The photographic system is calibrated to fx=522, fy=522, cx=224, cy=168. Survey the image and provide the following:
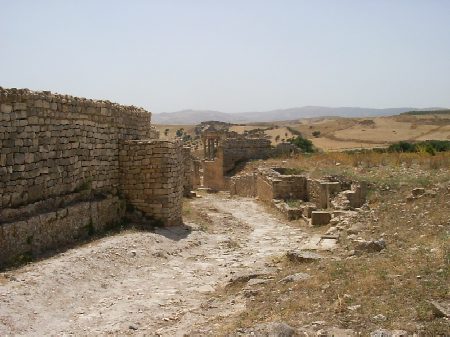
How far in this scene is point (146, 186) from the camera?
1238 centimetres

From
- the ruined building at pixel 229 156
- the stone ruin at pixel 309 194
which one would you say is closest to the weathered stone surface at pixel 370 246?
the stone ruin at pixel 309 194

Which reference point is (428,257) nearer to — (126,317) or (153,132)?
(126,317)

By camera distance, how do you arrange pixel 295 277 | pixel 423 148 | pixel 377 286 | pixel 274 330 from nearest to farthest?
pixel 274 330
pixel 377 286
pixel 295 277
pixel 423 148

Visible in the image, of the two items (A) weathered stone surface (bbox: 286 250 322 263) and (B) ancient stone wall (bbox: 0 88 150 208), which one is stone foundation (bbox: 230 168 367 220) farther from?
→ (B) ancient stone wall (bbox: 0 88 150 208)

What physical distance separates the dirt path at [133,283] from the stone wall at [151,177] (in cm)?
65

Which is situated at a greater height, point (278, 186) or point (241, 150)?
point (241, 150)

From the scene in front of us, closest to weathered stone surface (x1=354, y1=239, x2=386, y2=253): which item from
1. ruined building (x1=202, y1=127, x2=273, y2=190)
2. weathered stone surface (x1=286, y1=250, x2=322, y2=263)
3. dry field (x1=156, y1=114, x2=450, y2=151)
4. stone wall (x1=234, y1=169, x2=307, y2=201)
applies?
weathered stone surface (x1=286, y1=250, x2=322, y2=263)

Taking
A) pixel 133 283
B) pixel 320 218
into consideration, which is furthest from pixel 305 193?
pixel 133 283

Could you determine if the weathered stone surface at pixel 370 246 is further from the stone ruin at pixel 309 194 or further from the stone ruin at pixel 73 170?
the stone ruin at pixel 309 194

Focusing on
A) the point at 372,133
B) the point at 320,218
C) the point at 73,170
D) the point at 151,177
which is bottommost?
the point at 320,218

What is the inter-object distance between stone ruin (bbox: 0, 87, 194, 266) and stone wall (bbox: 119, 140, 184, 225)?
0.9 inches

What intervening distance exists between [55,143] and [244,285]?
4676 mm

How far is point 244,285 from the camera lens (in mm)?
8289

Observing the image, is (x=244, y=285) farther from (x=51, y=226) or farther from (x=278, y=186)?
(x=278, y=186)
